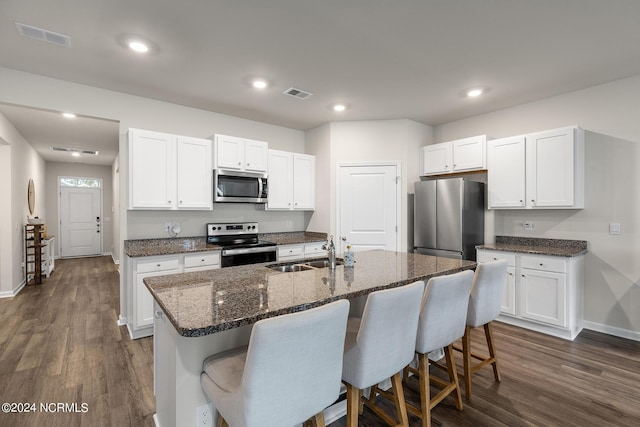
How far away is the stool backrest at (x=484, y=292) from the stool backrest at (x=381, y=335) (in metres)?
0.86

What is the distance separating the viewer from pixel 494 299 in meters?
2.33

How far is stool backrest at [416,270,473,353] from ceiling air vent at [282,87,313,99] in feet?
8.70

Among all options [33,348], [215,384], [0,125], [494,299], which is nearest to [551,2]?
[494,299]

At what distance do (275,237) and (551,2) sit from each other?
13.1ft

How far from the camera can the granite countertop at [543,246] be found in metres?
3.33

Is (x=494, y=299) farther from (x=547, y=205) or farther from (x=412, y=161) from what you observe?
(x=412, y=161)

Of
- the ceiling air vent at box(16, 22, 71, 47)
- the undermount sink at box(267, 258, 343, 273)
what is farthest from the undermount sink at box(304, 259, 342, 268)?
the ceiling air vent at box(16, 22, 71, 47)

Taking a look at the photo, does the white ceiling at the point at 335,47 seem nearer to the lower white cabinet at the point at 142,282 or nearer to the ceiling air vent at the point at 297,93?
the ceiling air vent at the point at 297,93

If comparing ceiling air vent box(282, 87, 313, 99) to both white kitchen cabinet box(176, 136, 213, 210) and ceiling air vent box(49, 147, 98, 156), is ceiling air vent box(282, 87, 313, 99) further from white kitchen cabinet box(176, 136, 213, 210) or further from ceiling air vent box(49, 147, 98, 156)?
ceiling air vent box(49, 147, 98, 156)

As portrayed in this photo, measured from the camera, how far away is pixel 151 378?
2490 millimetres

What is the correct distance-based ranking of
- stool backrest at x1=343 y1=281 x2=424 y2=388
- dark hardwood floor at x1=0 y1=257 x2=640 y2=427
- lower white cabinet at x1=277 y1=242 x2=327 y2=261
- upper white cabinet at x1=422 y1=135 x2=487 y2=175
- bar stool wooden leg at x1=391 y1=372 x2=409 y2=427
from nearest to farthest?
1. stool backrest at x1=343 y1=281 x2=424 y2=388
2. bar stool wooden leg at x1=391 y1=372 x2=409 y2=427
3. dark hardwood floor at x1=0 y1=257 x2=640 y2=427
4. upper white cabinet at x1=422 y1=135 x2=487 y2=175
5. lower white cabinet at x1=277 y1=242 x2=327 y2=261

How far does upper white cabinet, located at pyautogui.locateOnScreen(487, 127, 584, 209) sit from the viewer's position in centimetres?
339

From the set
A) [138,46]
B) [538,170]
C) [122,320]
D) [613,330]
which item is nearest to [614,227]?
[538,170]

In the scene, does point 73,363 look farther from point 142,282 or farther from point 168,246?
point 168,246
